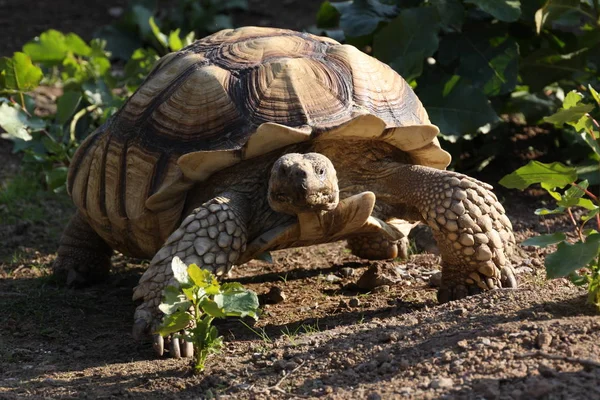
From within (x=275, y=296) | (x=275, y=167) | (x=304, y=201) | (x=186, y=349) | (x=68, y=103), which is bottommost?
(x=275, y=296)

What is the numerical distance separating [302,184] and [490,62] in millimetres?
2950

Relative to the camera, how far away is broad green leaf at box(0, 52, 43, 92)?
6.12 meters

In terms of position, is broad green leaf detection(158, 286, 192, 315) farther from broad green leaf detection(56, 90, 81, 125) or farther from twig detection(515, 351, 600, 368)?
broad green leaf detection(56, 90, 81, 125)

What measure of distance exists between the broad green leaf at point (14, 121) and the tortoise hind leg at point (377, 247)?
251 centimetres

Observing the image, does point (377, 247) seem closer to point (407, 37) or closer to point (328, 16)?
point (407, 37)

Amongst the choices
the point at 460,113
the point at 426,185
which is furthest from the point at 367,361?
the point at 460,113

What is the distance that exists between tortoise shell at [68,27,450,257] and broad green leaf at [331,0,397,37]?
5.69 ft

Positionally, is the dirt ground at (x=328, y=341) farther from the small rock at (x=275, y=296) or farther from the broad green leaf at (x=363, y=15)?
the broad green leaf at (x=363, y=15)

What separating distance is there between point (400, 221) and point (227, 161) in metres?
1.07

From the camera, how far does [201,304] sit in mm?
3373

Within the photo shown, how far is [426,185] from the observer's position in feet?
14.1

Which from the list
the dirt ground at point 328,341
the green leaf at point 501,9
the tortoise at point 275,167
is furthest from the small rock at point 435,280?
the green leaf at point 501,9

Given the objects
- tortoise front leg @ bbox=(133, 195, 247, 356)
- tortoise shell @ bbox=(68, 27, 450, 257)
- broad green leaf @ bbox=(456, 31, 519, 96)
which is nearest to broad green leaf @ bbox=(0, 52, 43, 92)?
tortoise shell @ bbox=(68, 27, 450, 257)

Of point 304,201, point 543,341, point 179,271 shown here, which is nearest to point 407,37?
point 304,201
